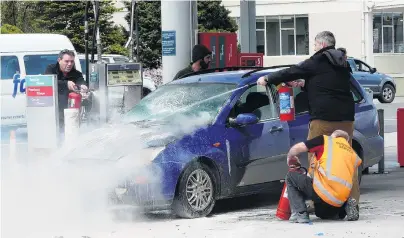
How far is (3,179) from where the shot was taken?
37.1 ft

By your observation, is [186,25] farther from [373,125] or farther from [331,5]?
[331,5]

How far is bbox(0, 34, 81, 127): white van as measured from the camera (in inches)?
806

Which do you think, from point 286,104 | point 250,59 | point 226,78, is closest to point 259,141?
point 286,104

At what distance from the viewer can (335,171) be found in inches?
340

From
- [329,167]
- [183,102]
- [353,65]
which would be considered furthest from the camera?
[353,65]

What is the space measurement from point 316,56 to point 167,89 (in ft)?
7.38

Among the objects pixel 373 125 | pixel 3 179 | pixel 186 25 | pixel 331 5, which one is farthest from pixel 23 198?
pixel 331 5

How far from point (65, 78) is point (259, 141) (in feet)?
12.4

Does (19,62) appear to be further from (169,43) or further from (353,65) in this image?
(353,65)

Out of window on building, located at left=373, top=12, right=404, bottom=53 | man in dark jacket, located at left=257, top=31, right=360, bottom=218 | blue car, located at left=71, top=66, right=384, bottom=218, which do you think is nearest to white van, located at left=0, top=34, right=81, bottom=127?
blue car, located at left=71, top=66, right=384, bottom=218

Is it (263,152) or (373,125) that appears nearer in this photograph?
(263,152)

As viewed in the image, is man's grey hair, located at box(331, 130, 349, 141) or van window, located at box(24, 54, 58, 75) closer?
man's grey hair, located at box(331, 130, 349, 141)

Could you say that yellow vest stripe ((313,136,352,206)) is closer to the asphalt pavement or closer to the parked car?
the asphalt pavement

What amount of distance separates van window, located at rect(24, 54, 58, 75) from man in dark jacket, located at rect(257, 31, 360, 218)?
40.3 ft
